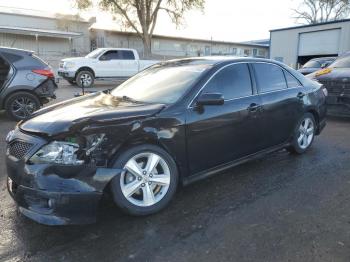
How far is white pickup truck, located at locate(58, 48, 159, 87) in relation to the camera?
1600 cm

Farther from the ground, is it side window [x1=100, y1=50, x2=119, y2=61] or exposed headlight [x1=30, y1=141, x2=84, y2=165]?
side window [x1=100, y1=50, x2=119, y2=61]

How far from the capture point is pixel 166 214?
344 centimetres

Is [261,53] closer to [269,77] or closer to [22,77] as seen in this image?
[22,77]

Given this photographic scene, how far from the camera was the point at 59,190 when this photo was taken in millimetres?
2861

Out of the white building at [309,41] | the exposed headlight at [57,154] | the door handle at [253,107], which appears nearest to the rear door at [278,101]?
the door handle at [253,107]

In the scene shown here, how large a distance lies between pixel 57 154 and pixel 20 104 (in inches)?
223

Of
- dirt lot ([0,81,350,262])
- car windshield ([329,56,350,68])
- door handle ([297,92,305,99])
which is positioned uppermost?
car windshield ([329,56,350,68])

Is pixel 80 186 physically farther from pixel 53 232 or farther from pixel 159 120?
pixel 159 120

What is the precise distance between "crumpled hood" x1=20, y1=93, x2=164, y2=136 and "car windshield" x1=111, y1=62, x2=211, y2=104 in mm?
251

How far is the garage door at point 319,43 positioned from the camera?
27797 millimetres

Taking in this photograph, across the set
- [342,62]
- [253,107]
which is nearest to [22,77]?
[253,107]

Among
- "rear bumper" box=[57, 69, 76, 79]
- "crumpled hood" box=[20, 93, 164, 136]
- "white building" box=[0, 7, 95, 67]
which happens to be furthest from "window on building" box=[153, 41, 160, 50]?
"crumpled hood" box=[20, 93, 164, 136]

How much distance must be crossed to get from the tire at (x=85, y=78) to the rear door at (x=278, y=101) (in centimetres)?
1248

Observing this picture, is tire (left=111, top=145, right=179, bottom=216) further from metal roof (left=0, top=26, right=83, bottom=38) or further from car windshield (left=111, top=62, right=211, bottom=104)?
metal roof (left=0, top=26, right=83, bottom=38)
